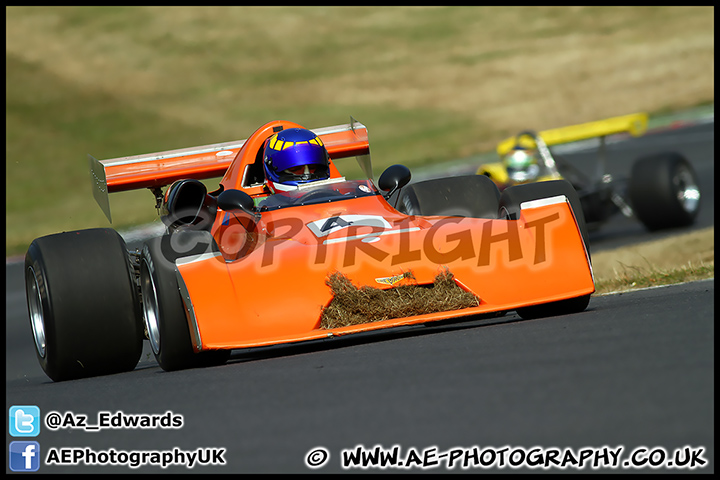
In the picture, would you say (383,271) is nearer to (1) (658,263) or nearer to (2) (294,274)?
(2) (294,274)

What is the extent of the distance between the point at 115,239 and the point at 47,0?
55881mm

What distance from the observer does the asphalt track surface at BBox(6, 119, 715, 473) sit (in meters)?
3.42

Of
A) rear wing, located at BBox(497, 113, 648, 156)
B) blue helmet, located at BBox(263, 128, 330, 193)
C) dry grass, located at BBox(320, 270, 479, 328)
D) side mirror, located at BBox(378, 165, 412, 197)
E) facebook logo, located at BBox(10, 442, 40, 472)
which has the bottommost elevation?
facebook logo, located at BBox(10, 442, 40, 472)

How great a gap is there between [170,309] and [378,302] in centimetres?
121

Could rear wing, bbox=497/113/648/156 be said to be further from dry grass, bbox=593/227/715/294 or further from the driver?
dry grass, bbox=593/227/715/294

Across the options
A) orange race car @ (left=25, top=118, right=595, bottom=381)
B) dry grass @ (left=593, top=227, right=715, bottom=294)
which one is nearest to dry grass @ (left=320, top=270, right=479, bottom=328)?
orange race car @ (left=25, top=118, right=595, bottom=381)

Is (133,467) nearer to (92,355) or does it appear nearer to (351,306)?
(351,306)

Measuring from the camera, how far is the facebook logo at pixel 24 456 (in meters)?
3.84

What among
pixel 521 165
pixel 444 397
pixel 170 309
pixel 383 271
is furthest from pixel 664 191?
pixel 444 397

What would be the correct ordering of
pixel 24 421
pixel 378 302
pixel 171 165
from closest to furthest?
pixel 24 421 < pixel 378 302 < pixel 171 165

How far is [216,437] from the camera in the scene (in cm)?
386

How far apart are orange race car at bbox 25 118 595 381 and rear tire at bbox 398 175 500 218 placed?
0.02 metres

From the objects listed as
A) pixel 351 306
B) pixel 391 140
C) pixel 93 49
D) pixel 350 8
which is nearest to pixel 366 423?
pixel 351 306

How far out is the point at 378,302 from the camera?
6.02 meters
